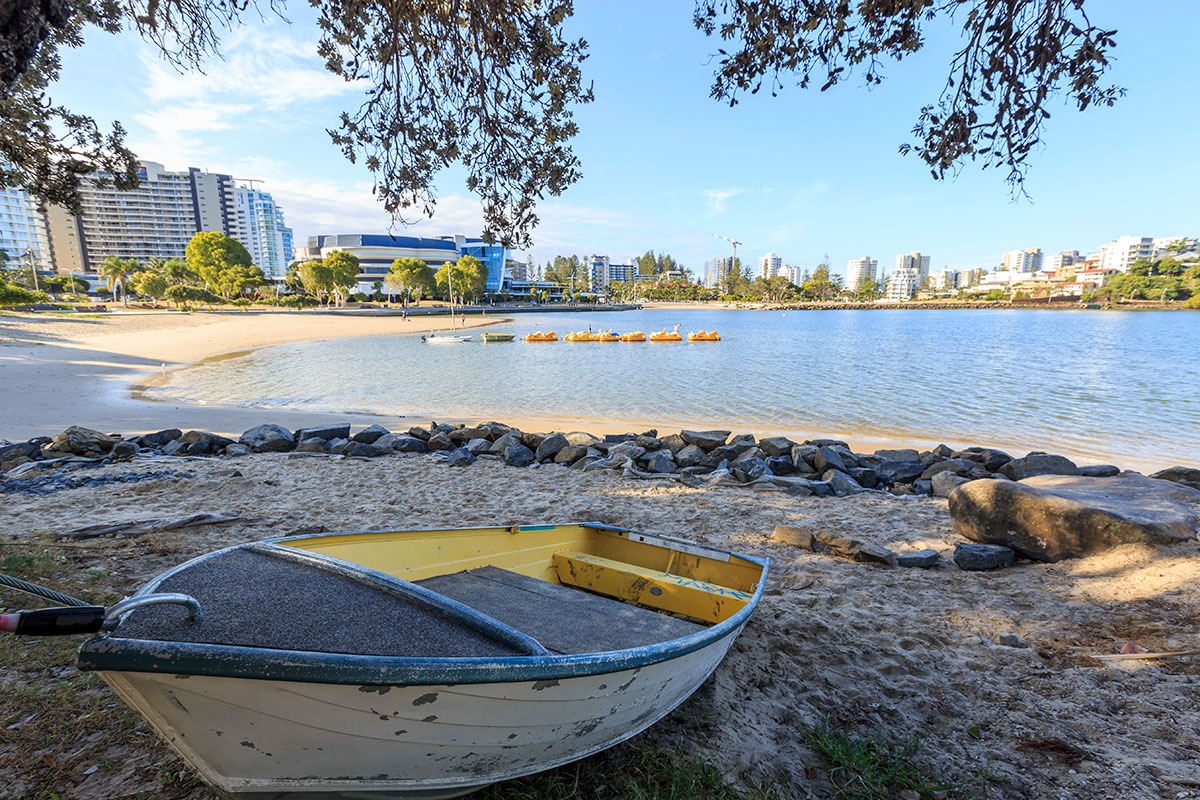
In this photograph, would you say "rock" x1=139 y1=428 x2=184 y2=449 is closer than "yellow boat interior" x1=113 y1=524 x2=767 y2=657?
No

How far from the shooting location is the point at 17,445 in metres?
8.66

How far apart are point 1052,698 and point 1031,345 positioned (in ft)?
162

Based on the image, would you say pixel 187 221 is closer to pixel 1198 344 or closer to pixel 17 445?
pixel 17 445

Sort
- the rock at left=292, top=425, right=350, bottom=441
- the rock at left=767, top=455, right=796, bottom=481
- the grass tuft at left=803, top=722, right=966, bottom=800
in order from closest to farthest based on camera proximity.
Result: the grass tuft at left=803, top=722, right=966, bottom=800 < the rock at left=767, top=455, right=796, bottom=481 < the rock at left=292, top=425, right=350, bottom=441

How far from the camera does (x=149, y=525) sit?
18.0 feet

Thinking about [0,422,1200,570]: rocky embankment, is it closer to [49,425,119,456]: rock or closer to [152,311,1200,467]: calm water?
[49,425,119,456]: rock

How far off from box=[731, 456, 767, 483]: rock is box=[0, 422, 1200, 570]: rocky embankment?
2 centimetres

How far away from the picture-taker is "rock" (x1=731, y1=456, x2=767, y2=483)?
8172mm

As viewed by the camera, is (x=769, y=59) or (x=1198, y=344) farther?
(x=1198, y=344)

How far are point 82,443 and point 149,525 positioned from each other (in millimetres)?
5024

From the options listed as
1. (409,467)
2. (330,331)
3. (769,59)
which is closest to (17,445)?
(409,467)

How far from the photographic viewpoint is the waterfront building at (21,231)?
4865 inches

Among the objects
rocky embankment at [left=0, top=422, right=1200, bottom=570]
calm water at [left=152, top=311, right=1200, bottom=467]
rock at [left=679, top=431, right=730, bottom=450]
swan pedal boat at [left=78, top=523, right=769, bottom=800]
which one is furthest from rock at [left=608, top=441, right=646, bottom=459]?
swan pedal boat at [left=78, top=523, right=769, bottom=800]

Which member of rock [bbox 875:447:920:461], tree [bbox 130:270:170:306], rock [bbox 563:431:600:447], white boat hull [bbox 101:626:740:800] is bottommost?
rock [bbox 875:447:920:461]
